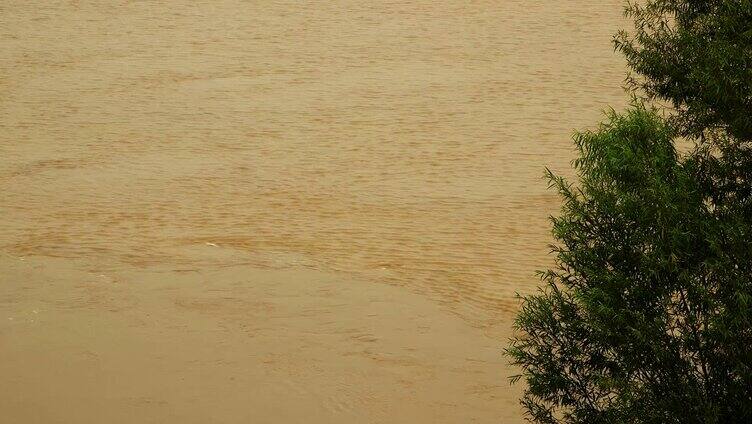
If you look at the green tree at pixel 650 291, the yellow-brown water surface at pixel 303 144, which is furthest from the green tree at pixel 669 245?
the yellow-brown water surface at pixel 303 144

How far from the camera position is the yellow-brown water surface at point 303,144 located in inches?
421

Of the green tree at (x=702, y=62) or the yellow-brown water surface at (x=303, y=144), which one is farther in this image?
the yellow-brown water surface at (x=303, y=144)

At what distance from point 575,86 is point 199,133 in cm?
535

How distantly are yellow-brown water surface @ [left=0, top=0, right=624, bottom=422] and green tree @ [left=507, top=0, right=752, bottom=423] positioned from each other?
2.74 metres

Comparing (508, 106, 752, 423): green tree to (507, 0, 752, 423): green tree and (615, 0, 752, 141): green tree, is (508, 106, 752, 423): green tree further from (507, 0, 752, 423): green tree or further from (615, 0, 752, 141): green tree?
(615, 0, 752, 141): green tree

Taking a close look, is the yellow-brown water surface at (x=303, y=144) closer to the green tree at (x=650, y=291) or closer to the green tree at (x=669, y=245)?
the green tree at (x=650, y=291)

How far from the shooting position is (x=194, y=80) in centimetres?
1644

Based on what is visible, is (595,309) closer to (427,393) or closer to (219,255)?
(427,393)

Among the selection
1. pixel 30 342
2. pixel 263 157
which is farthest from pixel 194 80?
pixel 30 342

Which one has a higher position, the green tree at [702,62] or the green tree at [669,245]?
the green tree at [702,62]

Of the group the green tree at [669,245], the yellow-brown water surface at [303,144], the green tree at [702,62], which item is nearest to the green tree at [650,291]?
the green tree at [669,245]

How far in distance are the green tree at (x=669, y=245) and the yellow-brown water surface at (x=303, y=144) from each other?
108 inches

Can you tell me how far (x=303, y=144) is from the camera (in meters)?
14.3

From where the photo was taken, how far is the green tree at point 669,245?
17.4 feet
